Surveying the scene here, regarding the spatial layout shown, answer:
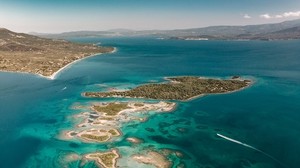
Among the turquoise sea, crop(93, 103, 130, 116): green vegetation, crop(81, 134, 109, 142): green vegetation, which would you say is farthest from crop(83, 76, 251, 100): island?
crop(81, 134, 109, 142): green vegetation

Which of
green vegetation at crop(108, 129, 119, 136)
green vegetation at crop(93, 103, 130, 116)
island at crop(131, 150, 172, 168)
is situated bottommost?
island at crop(131, 150, 172, 168)

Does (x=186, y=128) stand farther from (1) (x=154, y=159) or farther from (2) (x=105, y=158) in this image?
(2) (x=105, y=158)

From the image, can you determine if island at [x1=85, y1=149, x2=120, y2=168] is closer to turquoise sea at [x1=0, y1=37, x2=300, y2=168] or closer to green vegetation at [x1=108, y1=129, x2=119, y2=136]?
turquoise sea at [x1=0, y1=37, x2=300, y2=168]

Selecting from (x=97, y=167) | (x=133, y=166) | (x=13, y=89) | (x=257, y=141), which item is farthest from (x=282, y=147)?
(x=13, y=89)

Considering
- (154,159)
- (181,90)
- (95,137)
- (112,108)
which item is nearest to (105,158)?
(154,159)

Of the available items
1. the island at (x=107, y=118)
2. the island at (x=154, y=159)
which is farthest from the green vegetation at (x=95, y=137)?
the island at (x=154, y=159)

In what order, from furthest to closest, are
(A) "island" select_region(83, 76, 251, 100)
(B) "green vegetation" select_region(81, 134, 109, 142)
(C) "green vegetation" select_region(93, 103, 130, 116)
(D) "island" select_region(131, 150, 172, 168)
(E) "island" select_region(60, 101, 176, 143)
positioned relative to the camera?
(A) "island" select_region(83, 76, 251, 100)
(C) "green vegetation" select_region(93, 103, 130, 116)
(E) "island" select_region(60, 101, 176, 143)
(B) "green vegetation" select_region(81, 134, 109, 142)
(D) "island" select_region(131, 150, 172, 168)

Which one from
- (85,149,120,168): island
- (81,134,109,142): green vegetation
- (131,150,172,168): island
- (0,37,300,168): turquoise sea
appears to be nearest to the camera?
(131,150,172,168): island

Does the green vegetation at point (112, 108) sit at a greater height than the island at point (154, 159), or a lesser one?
greater

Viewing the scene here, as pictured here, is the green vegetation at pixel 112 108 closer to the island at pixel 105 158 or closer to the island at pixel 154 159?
the island at pixel 105 158
